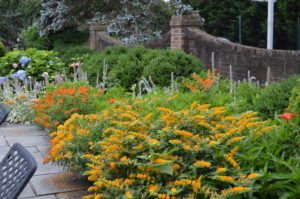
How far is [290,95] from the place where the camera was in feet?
13.8

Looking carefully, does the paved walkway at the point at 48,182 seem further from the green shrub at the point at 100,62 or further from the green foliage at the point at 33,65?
the green foliage at the point at 33,65

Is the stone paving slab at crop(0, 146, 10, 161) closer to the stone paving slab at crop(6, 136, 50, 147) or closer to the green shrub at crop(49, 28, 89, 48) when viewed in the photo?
the stone paving slab at crop(6, 136, 50, 147)

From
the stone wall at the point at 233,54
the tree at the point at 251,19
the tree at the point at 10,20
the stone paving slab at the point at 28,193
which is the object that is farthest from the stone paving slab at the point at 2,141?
the tree at the point at 10,20

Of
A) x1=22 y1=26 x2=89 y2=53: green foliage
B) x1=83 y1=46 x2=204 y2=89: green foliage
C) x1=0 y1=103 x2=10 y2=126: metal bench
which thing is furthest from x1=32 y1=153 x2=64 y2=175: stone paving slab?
x1=22 y1=26 x2=89 y2=53: green foliage

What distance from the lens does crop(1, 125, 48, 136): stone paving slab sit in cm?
593

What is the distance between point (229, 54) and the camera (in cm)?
881

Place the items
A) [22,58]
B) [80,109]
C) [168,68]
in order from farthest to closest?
[22,58]
[168,68]
[80,109]

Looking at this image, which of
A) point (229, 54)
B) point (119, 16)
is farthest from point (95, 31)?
point (229, 54)

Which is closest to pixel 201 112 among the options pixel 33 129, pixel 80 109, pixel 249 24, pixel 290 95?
pixel 290 95

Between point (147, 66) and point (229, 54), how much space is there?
2.09 metres

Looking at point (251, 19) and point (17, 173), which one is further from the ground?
point (251, 19)

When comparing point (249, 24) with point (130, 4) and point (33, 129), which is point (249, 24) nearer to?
point (130, 4)

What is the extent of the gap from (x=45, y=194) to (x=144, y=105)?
1518 millimetres

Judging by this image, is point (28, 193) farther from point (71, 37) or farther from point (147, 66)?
point (71, 37)
